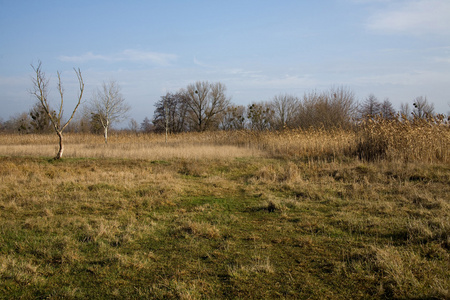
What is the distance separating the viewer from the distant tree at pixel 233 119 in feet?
123

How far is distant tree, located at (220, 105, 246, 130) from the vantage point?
123 feet

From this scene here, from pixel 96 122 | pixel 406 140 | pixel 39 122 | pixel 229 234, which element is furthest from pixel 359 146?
pixel 39 122

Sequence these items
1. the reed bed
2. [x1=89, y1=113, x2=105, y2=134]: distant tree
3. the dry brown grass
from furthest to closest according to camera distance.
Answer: [x1=89, y1=113, x2=105, y2=134]: distant tree → the reed bed → the dry brown grass

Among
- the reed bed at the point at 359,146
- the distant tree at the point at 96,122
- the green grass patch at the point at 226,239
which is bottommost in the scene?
the green grass patch at the point at 226,239

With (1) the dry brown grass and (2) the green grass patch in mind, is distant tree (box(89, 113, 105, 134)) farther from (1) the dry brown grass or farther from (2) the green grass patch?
(1) the dry brown grass

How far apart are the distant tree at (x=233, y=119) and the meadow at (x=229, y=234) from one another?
87.7 ft

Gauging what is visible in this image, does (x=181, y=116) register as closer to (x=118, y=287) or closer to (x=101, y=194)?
(x=101, y=194)

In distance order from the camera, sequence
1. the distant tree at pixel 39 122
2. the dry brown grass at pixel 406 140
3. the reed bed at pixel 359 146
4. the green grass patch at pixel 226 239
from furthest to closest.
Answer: the distant tree at pixel 39 122
the reed bed at pixel 359 146
the dry brown grass at pixel 406 140
the green grass patch at pixel 226 239

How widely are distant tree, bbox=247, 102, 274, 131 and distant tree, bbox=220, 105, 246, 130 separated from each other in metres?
2.04

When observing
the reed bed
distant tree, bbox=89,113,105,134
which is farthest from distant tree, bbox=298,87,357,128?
distant tree, bbox=89,113,105,134

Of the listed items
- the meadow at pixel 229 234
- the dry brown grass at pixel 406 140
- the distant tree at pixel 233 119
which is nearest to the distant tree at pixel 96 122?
the distant tree at pixel 233 119

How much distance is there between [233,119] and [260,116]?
14.3ft

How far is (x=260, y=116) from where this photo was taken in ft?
116

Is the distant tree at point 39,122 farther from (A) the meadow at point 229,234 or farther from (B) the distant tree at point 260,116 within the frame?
(A) the meadow at point 229,234
